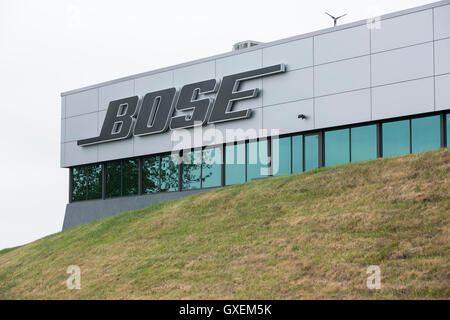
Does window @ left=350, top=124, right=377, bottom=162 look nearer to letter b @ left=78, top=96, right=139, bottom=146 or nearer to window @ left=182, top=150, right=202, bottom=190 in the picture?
window @ left=182, top=150, right=202, bottom=190

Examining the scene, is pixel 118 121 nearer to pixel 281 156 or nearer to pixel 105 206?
pixel 105 206

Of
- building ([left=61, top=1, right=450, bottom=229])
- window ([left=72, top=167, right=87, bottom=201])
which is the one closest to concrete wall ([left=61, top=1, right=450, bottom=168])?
building ([left=61, top=1, right=450, bottom=229])

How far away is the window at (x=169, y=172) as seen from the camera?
119ft

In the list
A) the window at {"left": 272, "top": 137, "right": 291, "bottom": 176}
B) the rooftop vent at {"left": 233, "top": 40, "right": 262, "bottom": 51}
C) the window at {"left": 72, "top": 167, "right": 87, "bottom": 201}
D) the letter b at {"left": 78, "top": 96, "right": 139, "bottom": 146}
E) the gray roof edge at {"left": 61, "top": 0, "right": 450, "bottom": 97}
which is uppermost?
the rooftop vent at {"left": 233, "top": 40, "right": 262, "bottom": 51}

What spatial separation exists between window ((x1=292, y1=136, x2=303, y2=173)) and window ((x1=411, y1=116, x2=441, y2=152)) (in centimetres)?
493

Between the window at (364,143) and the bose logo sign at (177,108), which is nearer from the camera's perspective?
the window at (364,143)

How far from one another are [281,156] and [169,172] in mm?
A: 6522

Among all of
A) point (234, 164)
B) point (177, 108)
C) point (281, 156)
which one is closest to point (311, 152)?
point (281, 156)

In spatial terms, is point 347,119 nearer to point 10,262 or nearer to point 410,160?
point 410,160

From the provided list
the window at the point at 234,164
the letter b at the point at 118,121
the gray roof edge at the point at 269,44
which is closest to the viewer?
the gray roof edge at the point at 269,44

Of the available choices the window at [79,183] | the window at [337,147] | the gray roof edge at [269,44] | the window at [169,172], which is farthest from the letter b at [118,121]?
the window at [337,147]

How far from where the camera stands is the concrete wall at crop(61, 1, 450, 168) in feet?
92.5

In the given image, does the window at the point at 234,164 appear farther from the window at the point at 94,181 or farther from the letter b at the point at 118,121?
the window at the point at 94,181

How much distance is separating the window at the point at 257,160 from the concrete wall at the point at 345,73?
2.69ft
